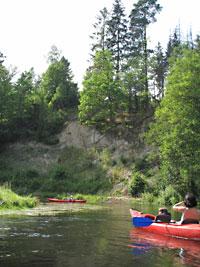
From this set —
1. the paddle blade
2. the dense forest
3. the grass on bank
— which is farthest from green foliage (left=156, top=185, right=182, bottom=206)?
the paddle blade

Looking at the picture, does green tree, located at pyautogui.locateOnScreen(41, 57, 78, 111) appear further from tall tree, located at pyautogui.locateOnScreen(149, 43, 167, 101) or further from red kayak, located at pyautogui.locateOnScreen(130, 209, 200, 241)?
red kayak, located at pyautogui.locateOnScreen(130, 209, 200, 241)

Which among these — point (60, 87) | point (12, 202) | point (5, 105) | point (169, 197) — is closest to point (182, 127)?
point (169, 197)

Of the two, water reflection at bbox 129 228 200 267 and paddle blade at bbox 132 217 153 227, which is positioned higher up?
paddle blade at bbox 132 217 153 227

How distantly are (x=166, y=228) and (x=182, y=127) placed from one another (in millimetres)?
17844

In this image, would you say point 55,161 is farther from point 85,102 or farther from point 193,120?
point 193,120

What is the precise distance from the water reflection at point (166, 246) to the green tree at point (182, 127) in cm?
1632

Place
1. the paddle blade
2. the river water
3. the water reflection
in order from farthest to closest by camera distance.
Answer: the paddle blade
the water reflection
the river water

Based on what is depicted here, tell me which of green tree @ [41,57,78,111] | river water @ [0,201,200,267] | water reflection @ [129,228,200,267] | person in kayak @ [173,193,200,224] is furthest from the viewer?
green tree @ [41,57,78,111]

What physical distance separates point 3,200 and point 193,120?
16.3m

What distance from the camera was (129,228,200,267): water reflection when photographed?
13.5m

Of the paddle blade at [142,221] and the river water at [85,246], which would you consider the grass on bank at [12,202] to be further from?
the paddle blade at [142,221]

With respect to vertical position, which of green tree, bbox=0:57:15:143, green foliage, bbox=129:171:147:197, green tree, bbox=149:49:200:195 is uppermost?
green tree, bbox=0:57:15:143

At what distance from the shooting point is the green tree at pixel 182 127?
34.6m

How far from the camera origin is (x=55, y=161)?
186 feet
